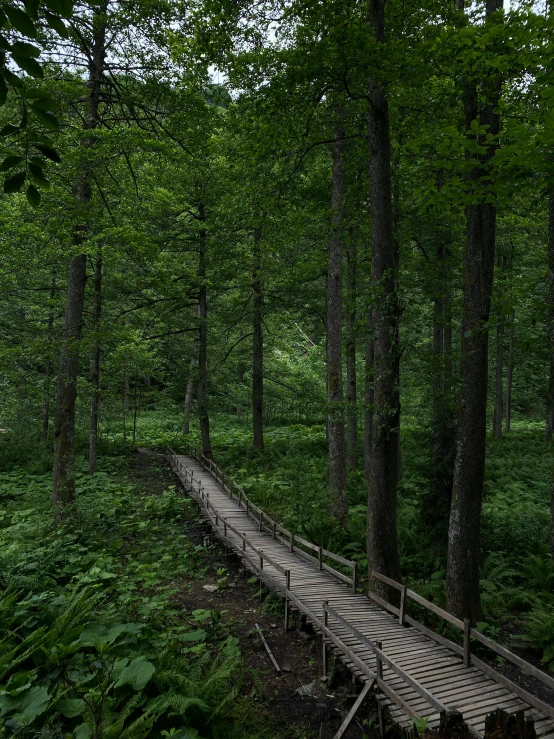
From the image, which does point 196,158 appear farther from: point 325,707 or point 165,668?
point 325,707

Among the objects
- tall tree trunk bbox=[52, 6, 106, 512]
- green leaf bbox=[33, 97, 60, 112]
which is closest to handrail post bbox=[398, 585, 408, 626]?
tall tree trunk bbox=[52, 6, 106, 512]

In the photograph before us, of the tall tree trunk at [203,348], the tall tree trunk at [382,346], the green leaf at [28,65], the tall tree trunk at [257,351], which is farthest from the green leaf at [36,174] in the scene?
the tall tree trunk at [203,348]

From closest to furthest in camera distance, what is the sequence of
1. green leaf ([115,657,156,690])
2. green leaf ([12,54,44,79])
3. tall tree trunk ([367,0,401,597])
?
green leaf ([12,54,44,79]) < green leaf ([115,657,156,690]) < tall tree trunk ([367,0,401,597])

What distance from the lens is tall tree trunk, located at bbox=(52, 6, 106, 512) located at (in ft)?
37.0

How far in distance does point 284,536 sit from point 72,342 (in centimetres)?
815

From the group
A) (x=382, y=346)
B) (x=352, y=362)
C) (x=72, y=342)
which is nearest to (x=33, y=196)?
(x=382, y=346)

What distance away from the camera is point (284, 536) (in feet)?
44.0

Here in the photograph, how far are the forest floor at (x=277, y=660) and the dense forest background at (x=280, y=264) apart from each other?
0.63 m

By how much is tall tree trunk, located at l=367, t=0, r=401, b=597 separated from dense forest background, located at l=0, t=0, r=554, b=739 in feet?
0.14

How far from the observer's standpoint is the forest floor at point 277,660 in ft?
22.0

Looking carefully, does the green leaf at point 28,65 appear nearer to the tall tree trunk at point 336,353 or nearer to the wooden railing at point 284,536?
the wooden railing at point 284,536

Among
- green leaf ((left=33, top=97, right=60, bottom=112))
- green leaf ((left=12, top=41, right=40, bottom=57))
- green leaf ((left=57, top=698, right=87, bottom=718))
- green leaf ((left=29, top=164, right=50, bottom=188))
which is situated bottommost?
green leaf ((left=57, top=698, right=87, bottom=718))

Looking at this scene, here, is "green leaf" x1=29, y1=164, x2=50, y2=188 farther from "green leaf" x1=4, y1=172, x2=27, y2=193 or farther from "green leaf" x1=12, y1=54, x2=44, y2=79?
"green leaf" x1=12, y1=54, x2=44, y2=79

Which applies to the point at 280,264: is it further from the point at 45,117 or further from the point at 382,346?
the point at 45,117
